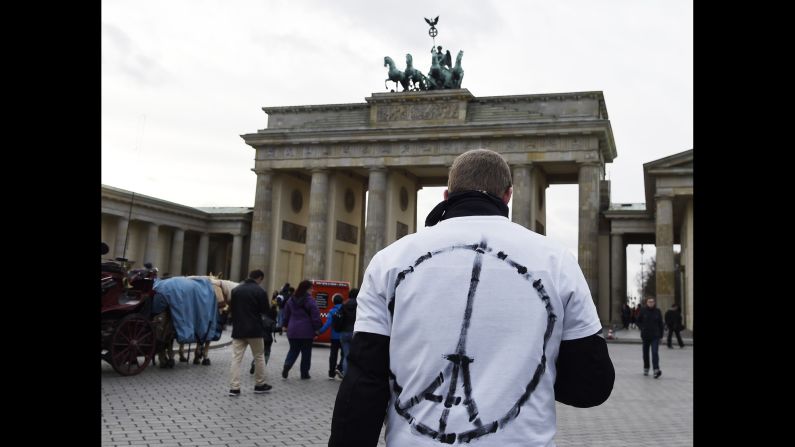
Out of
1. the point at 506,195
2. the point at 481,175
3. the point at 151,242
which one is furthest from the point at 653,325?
the point at 151,242

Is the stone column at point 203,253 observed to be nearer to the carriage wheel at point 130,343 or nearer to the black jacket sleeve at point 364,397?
the carriage wheel at point 130,343

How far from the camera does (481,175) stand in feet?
8.20

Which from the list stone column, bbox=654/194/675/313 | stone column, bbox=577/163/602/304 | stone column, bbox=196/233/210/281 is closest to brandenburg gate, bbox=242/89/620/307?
stone column, bbox=577/163/602/304

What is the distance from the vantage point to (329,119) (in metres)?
46.2

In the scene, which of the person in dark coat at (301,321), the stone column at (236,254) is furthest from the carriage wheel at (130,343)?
the stone column at (236,254)

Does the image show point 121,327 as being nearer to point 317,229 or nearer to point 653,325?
point 653,325

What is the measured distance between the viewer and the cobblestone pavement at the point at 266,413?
758 cm

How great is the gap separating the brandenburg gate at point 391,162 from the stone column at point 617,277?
1797mm

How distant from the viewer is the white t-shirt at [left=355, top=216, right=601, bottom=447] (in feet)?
7.09

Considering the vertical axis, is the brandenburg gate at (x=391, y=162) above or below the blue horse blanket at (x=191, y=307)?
above

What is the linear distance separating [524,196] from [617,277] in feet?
25.5
